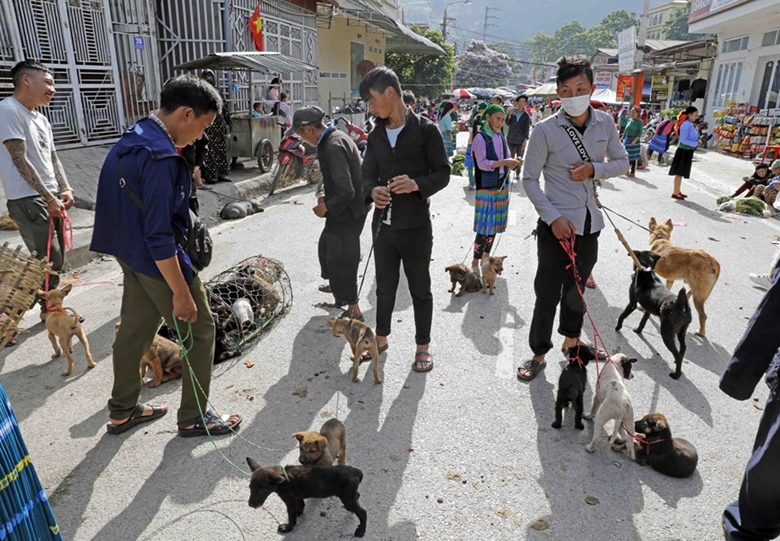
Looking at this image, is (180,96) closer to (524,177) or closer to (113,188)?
(113,188)

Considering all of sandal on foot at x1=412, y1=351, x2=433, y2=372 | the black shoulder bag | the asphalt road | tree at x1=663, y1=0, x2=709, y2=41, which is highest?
tree at x1=663, y1=0, x2=709, y2=41

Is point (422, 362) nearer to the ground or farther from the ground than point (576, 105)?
nearer to the ground

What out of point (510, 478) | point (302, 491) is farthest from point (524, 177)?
point (302, 491)

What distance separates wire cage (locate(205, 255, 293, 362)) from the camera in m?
4.34

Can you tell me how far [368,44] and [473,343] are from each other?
25.0 metres

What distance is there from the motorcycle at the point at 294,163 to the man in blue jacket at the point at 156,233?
8082 mm

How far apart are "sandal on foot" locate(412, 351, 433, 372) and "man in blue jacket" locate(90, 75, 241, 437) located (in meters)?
1.68

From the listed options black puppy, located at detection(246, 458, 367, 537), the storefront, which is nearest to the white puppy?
black puppy, located at detection(246, 458, 367, 537)

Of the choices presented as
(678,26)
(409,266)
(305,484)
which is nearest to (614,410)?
(409,266)

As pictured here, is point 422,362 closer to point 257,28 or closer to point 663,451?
point 663,451

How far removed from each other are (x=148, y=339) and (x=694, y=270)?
4.77m

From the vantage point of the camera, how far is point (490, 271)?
19.0ft

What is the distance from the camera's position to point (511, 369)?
4.26m

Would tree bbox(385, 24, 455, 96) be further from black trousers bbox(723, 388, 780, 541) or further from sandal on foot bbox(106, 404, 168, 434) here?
black trousers bbox(723, 388, 780, 541)
